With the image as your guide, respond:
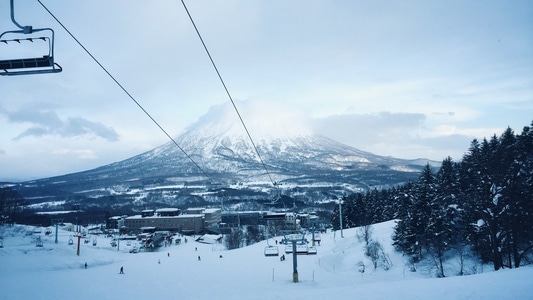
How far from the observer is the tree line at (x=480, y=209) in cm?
1948

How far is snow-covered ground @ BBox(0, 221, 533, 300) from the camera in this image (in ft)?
36.3

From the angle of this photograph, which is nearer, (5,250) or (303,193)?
(5,250)

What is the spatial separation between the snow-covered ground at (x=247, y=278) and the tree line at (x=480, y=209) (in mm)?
2156

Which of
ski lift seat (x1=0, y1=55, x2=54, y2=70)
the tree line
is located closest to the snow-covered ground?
the tree line

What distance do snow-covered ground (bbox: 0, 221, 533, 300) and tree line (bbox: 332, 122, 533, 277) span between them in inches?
84.9

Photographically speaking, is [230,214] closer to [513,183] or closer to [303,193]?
[303,193]

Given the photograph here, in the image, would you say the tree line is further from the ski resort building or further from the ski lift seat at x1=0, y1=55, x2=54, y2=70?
the ski resort building

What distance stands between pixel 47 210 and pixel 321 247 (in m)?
129

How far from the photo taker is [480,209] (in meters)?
20.5

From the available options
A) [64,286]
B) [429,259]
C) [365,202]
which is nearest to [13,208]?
[64,286]

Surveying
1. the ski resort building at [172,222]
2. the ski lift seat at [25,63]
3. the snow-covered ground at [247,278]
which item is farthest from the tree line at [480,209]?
the ski resort building at [172,222]

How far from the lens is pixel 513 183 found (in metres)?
19.6

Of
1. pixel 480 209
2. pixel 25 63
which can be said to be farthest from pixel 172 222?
pixel 25 63

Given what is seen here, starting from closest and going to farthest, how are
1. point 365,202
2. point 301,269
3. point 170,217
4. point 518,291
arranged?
point 518,291
point 301,269
point 365,202
point 170,217
